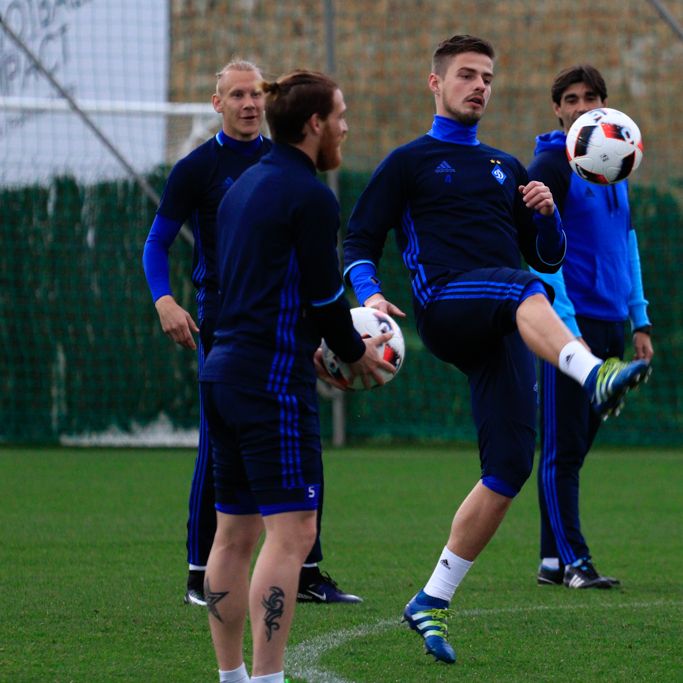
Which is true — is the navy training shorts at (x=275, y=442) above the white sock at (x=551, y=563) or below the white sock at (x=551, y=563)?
above

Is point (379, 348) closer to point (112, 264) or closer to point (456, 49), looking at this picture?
point (456, 49)

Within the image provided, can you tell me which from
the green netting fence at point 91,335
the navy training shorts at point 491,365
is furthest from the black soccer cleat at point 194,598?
the green netting fence at point 91,335

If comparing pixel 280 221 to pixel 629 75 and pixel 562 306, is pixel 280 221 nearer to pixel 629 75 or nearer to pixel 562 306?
pixel 562 306

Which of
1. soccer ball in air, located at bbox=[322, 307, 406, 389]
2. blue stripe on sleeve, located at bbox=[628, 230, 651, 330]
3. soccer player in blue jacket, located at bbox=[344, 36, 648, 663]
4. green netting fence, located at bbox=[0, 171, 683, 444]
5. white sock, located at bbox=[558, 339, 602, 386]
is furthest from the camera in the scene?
green netting fence, located at bbox=[0, 171, 683, 444]

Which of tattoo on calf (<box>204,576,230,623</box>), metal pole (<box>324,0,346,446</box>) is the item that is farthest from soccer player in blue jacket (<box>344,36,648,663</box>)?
metal pole (<box>324,0,346,446</box>)

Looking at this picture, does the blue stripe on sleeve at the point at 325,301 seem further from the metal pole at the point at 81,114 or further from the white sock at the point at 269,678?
the metal pole at the point at 81,114

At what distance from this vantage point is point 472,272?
17.5ft

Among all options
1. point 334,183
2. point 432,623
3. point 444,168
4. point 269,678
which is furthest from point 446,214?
point 334,183

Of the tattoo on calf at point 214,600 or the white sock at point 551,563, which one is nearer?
the tattoo on calf at point 214,600

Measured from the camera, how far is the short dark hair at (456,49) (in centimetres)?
572

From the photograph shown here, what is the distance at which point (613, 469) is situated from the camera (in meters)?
12.6

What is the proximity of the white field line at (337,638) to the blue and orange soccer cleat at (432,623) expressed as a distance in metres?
0.30

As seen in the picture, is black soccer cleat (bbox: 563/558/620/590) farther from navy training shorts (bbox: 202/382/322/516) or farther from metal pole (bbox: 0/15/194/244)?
metal pole (bbox: 0/15/194/244)

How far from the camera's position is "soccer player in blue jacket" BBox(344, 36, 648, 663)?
5.20 metres
